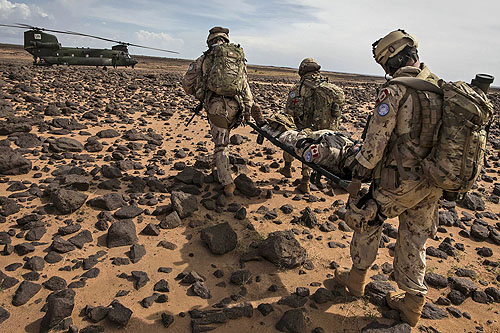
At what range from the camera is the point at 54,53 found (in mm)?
28453

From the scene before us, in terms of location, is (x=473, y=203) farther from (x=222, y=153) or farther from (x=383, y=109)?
(x=222, y=153)

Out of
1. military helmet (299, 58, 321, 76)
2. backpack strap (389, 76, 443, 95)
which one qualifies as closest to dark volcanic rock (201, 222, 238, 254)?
backpack strap (389, 76, 443, 95)

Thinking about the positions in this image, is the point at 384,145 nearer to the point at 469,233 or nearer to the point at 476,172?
the point at 476,172

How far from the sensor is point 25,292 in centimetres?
355

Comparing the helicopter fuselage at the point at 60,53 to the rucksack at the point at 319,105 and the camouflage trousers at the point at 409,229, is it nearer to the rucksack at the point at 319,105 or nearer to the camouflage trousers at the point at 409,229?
the rucksack at the point at 319,105

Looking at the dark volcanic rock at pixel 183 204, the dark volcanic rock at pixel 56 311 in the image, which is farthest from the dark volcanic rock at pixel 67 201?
the dark volcanic rock at pixel 56 311

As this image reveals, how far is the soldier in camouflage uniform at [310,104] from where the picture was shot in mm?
6934

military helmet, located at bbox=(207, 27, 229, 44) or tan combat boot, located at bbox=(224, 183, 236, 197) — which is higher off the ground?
military helmet, located at bbox=(207, 27, 229, 44)

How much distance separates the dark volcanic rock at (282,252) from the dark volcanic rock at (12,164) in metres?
5.09

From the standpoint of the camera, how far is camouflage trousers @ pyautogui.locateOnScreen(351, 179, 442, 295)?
10.9 feet

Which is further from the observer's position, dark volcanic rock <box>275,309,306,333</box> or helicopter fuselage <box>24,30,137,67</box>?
helicopter fuselage <box>24,30,137,67</box>

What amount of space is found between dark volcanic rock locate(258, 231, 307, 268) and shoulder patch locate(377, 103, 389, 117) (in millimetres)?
2394

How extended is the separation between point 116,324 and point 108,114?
9.89m

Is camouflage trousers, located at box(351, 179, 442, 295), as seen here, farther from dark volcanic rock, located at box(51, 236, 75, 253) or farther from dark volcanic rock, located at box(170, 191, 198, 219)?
dark volcanic rock, located at box(51, 236, 75, 253)
